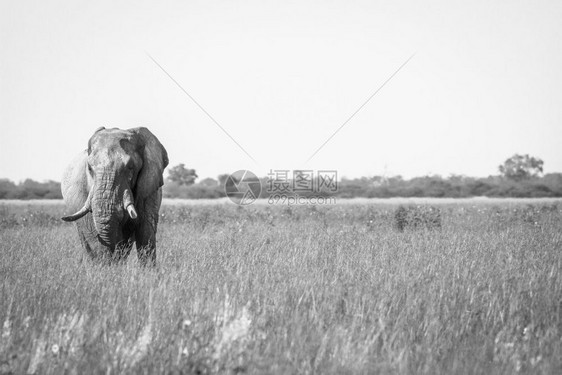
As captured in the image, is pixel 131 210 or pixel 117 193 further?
pixel 117 193

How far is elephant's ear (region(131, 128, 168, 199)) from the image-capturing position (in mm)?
6645

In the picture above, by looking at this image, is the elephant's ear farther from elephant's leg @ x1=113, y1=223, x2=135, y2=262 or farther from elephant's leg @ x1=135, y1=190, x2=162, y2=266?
elephant's leg @ x1=113, y1=223, x2=135, y2=262

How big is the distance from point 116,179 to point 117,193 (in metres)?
0.17

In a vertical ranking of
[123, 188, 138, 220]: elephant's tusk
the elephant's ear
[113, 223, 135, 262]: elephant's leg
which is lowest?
[113, 223, 135, 262]: elephant's leg

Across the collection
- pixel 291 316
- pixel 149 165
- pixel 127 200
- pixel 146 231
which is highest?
pixel 149 165

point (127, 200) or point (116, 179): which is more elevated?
point (116, 179)

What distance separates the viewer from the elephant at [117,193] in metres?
6.18

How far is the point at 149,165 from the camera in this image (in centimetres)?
673
